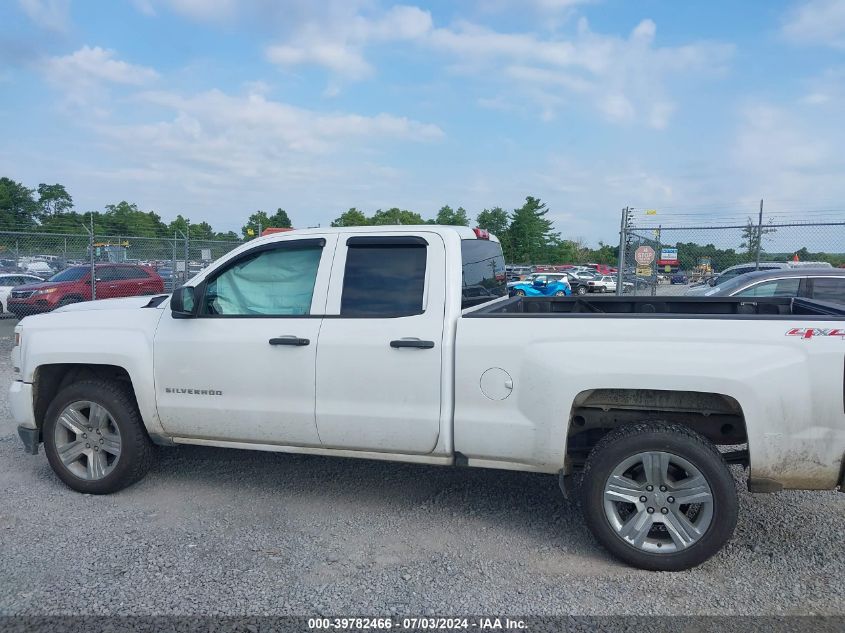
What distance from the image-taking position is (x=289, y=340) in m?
4.11

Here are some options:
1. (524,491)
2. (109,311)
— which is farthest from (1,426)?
(524,491)

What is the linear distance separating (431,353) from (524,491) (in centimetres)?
153

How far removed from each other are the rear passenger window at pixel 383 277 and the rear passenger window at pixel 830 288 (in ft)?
24.8

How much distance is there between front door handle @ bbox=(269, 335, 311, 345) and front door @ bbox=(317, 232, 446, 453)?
0.11m

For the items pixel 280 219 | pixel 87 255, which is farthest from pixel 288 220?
pixel 87 255

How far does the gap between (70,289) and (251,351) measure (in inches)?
526

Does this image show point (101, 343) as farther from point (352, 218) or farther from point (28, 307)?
point (352, 218)

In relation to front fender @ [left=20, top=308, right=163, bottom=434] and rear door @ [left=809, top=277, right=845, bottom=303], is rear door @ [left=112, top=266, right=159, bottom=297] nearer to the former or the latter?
front fender @ [left=20, top=308, right=163, bottom=434]

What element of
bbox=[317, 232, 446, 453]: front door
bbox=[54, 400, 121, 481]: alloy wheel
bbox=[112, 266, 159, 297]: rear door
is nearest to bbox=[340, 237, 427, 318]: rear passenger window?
bbox=[317, 232, 446, 453]: front door

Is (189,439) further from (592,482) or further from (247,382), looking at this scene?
(592,482)

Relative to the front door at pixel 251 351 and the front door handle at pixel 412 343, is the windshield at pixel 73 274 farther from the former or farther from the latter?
the front door handle at pixel 412 343

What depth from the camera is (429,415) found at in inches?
152

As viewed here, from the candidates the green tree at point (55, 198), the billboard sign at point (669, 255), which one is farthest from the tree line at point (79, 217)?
the billboard sign at point (669, 255)

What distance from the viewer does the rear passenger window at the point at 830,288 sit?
9.18 m
